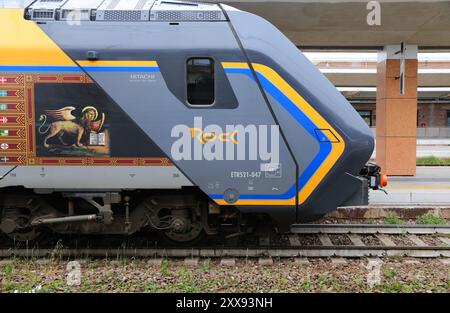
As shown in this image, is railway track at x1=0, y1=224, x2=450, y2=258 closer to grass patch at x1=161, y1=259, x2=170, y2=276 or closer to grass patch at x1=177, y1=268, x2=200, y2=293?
grass patch at x1=161, y1=259, x2=170, y2=276

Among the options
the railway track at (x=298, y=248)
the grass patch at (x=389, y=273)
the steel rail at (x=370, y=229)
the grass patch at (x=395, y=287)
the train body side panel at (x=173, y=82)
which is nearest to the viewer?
the grass patch at (x=395, y=287)

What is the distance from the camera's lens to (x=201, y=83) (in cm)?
518

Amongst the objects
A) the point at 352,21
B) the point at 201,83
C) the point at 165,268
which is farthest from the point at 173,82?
the point at 352,21

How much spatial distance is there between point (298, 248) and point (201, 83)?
9.49 ft

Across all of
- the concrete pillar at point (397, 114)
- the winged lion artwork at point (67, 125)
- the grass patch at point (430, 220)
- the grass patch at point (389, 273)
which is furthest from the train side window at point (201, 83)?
the concrete pillar at point (397, 114)

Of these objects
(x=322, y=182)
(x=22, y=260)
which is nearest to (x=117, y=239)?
(x=22, y=260)

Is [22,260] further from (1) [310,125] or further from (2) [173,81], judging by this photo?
(1) [310,125]

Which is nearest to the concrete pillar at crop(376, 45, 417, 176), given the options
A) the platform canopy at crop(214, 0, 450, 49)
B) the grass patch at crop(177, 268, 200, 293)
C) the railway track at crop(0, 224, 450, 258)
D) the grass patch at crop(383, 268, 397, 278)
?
the platform canopy at crop(214, 0, 450, 49)

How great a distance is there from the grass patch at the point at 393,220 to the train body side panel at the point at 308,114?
292cm

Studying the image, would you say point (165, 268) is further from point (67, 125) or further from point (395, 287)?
point (395, 287)

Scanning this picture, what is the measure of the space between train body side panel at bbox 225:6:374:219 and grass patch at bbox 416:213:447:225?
3269 millimetres

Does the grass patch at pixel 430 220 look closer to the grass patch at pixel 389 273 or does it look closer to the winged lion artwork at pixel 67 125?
the grass patch at pixel 389 273

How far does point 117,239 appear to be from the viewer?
642cm

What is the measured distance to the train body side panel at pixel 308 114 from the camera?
5.10 m
